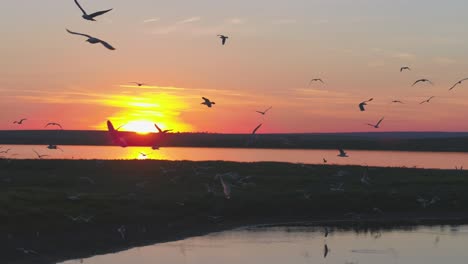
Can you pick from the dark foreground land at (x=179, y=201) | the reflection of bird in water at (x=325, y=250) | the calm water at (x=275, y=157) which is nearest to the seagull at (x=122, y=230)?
the dark foreground land at (x=179, y=201)

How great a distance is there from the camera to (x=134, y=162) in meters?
66.0

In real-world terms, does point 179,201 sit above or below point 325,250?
above

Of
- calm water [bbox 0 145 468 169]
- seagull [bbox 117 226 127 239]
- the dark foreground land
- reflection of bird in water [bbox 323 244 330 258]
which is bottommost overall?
reflection of bird in water [bbox 323 244 330 258]

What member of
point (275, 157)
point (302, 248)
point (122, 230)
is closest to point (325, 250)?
point (302, 248)

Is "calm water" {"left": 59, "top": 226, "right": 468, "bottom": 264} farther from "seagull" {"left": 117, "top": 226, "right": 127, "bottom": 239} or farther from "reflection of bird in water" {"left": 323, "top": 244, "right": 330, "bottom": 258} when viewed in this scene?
"seagull" {"left": 117, "top": 226, "right": 127, "bottom": 239}

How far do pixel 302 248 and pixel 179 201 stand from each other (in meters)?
9.10

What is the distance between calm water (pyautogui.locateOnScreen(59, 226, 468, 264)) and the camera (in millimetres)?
33625

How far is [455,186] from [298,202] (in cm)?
1472

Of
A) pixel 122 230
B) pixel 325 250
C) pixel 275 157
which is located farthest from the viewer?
pixel 275 157

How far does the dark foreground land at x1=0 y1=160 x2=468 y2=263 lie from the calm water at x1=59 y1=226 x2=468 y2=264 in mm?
1345

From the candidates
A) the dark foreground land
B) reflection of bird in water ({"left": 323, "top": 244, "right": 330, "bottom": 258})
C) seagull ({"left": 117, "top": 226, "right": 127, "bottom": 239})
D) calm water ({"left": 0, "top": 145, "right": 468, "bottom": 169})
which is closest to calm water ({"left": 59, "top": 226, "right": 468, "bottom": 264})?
reflection of bird in water ({"left": 323, "top": 244, "right": 330, "bottom": 258})

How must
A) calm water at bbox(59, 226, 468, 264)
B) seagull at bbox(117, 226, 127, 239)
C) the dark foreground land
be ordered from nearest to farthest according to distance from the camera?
calm water at bbox(59, 226, 468, 264) < the dark foreground land < seagull at bbox(117, 226, 127, 239)

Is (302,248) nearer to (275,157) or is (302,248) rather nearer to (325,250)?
(325,250)

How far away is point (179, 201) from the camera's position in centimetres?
4316
